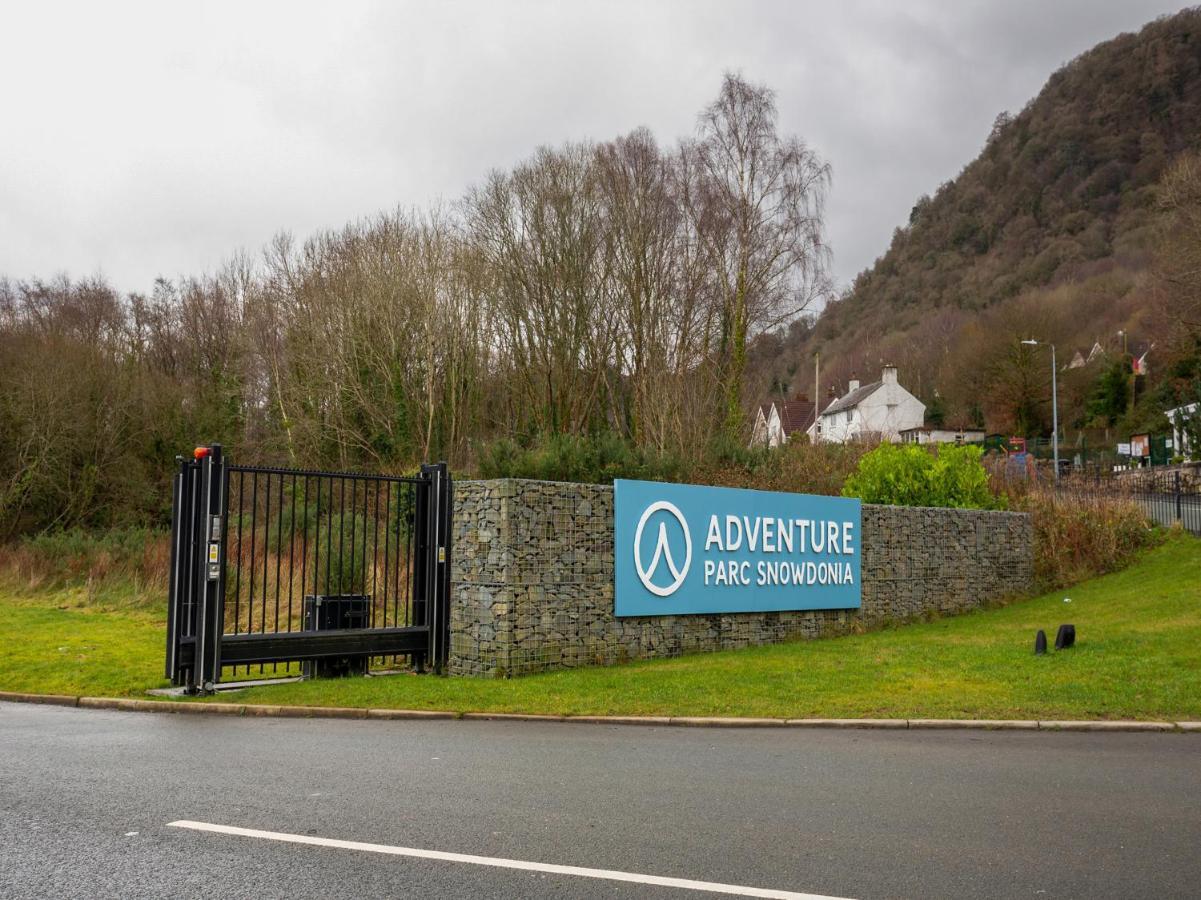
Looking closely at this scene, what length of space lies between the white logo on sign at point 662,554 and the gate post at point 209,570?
5797 millimetres

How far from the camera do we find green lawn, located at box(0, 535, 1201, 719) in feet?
36.4

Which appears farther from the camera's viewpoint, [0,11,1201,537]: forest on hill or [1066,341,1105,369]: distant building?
[1066,341,1105,369]: distant building

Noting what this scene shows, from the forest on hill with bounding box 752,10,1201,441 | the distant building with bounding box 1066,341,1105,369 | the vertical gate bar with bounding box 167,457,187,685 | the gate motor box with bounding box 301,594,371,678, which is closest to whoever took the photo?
the vertical gate bar with bounding box 167,457,187,685

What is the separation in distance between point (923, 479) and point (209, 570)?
18.0 metres

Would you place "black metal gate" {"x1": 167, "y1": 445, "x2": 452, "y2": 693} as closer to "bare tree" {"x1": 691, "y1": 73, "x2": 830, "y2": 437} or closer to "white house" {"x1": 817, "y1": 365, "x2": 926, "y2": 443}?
"bare tree" {"x1": 691, "y1": 73, "x2": 830, "y2": 437}

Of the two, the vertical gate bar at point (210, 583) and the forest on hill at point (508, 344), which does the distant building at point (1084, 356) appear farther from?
the vertical gate bar at point (210, 583)

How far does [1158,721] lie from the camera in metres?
10.1

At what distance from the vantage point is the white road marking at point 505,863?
478cm

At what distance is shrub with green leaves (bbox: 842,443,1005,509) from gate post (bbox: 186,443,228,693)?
16.6 meters

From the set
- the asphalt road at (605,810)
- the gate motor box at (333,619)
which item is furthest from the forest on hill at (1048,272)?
the asphalt road at (605,810)

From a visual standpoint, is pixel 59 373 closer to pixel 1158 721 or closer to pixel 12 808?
pixel 12 808

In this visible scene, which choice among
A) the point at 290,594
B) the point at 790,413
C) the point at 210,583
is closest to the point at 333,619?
the point at 210,583

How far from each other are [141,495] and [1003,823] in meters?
36.6

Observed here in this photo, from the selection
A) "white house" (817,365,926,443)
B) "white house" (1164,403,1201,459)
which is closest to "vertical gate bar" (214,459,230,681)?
"white house" (1164,403,1201,459)
